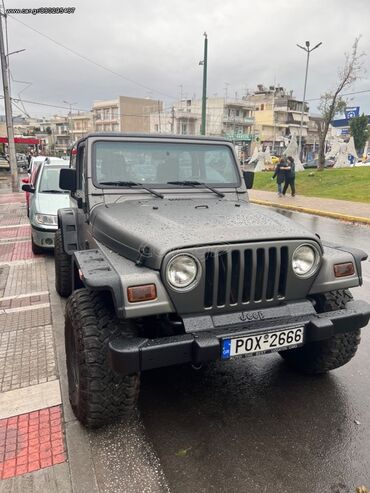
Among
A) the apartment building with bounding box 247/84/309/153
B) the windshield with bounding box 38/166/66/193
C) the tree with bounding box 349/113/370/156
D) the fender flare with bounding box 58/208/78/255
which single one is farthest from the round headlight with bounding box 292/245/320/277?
the apartment building with bounding box 247/84/309/153

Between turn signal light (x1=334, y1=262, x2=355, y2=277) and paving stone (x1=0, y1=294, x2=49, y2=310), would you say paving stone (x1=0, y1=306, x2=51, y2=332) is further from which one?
turn signal light (x1=334, y1=262, x2=355, y2=277)

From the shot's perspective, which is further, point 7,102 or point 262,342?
point 7,102

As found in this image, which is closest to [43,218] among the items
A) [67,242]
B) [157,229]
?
[67,242]

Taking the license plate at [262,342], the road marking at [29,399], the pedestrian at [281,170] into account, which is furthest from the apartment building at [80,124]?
the license plate at [262,342]

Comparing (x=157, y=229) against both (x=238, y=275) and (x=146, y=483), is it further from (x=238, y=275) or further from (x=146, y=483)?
(x=146, y=483)

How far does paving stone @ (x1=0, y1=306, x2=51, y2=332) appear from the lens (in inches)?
176

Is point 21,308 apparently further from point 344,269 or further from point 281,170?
point 281,170

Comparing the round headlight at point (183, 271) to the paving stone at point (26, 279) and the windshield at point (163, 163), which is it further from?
the paving stone at point (26, 279)

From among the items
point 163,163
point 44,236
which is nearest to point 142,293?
point 163,163

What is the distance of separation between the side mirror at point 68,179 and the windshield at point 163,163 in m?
0.62

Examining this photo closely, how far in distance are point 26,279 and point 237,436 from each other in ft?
14.8

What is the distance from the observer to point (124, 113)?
72000 millimetres

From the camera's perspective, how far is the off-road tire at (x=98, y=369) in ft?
8.25

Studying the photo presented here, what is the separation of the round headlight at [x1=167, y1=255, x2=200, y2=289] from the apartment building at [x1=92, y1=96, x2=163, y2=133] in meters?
71.6
